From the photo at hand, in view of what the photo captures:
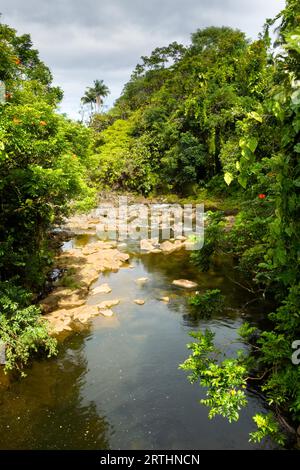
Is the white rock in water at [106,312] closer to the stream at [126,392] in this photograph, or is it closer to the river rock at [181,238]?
the stream at [126,392]

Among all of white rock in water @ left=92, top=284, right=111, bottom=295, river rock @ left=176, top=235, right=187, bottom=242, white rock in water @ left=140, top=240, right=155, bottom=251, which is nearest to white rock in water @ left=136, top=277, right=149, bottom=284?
white rock in water @ left=92, top=284, right=111, bottom=295

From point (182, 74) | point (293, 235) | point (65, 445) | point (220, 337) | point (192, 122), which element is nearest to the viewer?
point (293, 235)

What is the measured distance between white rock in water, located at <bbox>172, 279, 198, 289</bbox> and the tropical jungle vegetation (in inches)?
82.9

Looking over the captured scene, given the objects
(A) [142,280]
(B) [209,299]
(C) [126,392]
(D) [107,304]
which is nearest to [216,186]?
(A) [142,280]

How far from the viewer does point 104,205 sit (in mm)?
30000

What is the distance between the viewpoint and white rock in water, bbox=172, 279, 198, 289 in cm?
1264

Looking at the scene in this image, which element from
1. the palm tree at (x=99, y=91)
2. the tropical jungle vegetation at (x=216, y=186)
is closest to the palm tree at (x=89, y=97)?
the palm tree at (x=99, y=91)

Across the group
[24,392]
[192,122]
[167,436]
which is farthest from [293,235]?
[192,122]

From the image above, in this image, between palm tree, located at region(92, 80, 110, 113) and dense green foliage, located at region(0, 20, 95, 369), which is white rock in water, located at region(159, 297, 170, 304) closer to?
dense green foliage, located at region(0, 20, 95, 369)

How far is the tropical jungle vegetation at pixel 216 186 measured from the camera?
3.04 meters

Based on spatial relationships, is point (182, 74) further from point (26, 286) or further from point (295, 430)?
point (295, 430)

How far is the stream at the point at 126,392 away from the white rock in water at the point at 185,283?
4.64ft

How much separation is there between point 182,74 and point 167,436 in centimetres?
3205

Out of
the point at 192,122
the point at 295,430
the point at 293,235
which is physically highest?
the point at 192,122
